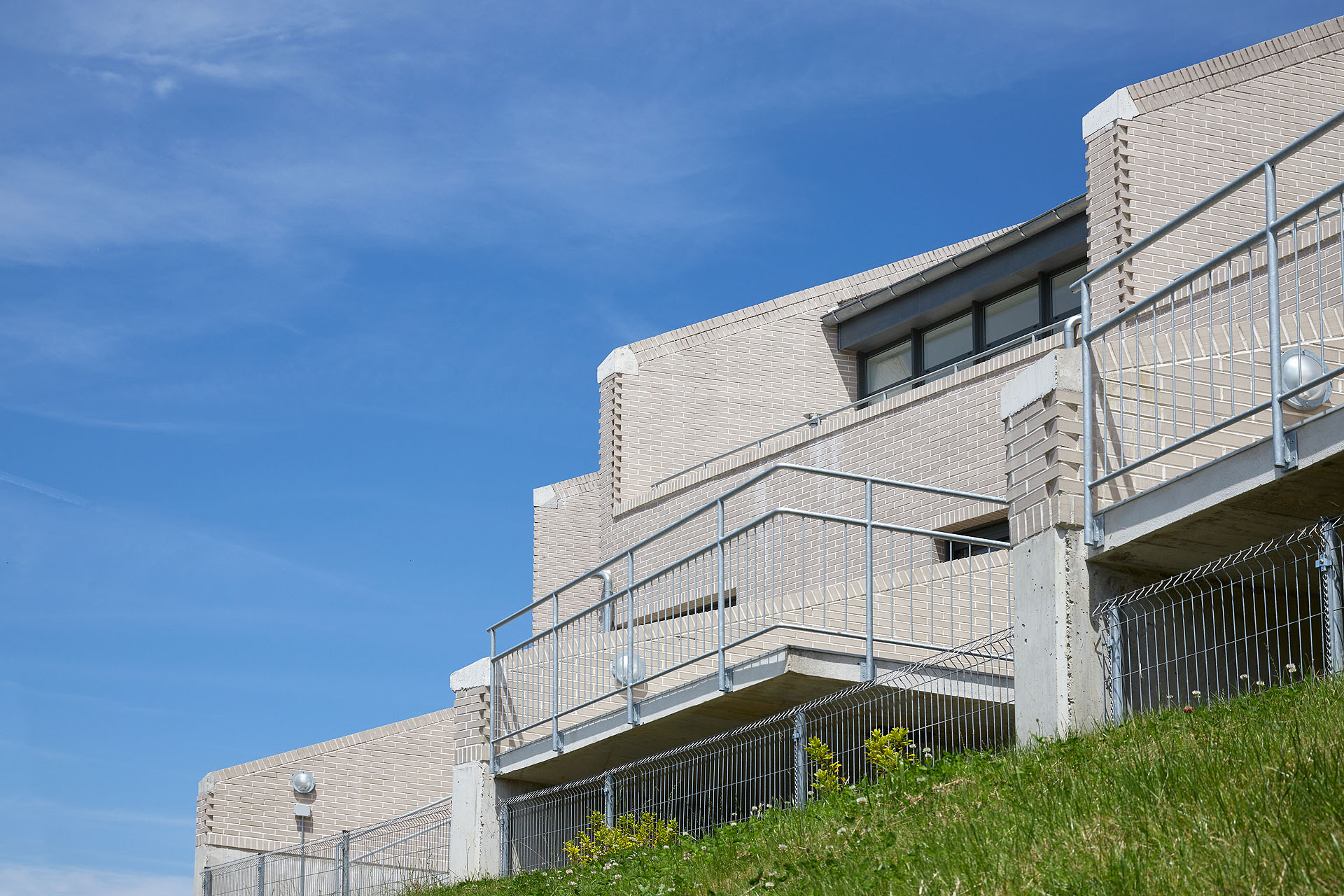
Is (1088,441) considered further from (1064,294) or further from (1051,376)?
(1064,294)

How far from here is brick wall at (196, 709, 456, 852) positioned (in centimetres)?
2355

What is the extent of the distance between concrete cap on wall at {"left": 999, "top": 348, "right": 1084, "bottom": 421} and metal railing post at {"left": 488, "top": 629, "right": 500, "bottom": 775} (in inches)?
281

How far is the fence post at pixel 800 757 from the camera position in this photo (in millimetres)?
10664

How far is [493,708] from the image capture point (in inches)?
629

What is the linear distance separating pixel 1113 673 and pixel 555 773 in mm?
7557

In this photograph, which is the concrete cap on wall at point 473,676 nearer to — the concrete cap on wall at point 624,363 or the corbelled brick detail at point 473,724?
the corbelled brick detail at point 473,724

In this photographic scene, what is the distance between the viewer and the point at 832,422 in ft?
62.8

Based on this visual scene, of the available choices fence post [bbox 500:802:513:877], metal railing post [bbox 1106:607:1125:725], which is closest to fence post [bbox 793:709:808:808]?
metal railing post [bbox 1106:607:1125:725]

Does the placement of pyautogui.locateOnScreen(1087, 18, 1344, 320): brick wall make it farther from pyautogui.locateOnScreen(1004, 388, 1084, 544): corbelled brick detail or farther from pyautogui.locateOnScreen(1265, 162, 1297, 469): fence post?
pyautogui.locateOnScreen(1265, 162, 1297, 469): fence post

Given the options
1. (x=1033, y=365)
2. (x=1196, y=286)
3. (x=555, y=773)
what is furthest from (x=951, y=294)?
(x=1033, y=365)

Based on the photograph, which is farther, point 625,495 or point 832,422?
point 625,495

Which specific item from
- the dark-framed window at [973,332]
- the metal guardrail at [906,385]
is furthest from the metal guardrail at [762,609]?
the dark-framed window at [973,332]

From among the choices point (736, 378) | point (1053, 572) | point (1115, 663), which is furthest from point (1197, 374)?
point (736, 378)

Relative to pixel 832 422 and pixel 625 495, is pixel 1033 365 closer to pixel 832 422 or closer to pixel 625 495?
pixel 832 422
